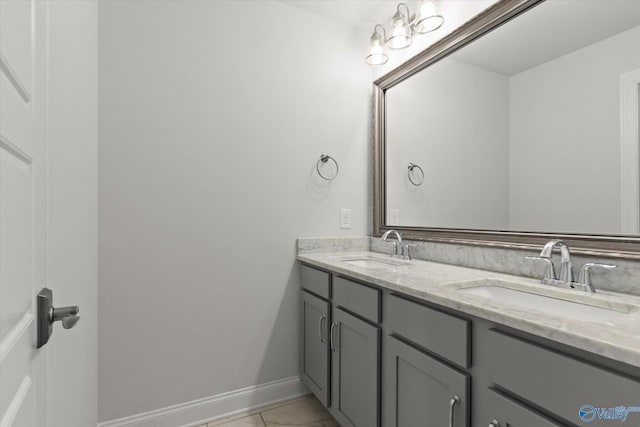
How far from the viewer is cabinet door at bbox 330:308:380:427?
130 cm

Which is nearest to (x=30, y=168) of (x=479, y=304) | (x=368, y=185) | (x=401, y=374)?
(x=479, y=304)

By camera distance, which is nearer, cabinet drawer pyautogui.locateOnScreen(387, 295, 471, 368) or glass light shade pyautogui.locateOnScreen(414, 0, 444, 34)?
cabinet drawer pyautogui.locateOnScreen(387, 295, 471, 368)

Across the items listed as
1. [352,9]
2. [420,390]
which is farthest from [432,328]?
[352,9]

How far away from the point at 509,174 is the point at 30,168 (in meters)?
1.64

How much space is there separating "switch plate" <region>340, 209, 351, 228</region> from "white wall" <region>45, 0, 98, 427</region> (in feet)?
4.51

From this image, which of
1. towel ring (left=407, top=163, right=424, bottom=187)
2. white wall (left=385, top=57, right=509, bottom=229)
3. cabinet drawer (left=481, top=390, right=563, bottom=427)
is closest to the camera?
cabinet drawer (left=481, top=390, right=563, bottom=427)

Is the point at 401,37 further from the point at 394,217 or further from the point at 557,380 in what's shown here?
the point at 557,380

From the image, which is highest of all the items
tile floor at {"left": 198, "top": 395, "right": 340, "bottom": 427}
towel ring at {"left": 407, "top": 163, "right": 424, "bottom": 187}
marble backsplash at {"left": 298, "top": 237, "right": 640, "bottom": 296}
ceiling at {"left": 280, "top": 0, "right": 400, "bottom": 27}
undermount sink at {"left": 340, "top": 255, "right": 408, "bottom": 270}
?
ceiling at {"left": 280, "top": 0, "right": 400, "bottom": 27}

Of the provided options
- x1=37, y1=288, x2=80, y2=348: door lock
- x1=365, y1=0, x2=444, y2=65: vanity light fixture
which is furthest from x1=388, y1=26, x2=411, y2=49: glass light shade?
x1=37, y1=288, x2=80, y2=348: door lock

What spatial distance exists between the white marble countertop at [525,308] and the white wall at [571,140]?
0.29m

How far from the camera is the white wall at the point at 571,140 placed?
3.67 ft

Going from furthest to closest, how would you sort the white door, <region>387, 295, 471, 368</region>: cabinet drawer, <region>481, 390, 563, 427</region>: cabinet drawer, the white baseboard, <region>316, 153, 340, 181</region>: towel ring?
<region>316, 153, 340, 181</region>: towel ring < the white baseboard < <region>387, 295, 471, 368</region>: cabinet drawer < <region>481, 390, 563, 427</region>: cabinet drawer < the white door

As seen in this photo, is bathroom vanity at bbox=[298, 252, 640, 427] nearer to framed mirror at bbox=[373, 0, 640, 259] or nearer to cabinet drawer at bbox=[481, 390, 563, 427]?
cabinet drawer at bbox=[481, 390, 563, 427]

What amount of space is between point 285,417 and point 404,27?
2319mm
